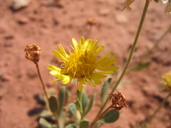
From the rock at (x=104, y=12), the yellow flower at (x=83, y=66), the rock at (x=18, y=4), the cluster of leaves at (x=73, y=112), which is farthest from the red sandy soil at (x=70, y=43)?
the yellow flower at (x=83, y=66)

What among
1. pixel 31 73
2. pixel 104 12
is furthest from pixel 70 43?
pixel 104 12

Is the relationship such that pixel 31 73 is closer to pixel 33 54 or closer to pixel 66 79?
pixel 33 54

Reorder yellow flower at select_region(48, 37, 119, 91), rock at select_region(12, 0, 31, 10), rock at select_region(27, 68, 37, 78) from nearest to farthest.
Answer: yellow flower at select_region(48, 37, 119, 91)
rock at select_region(27, 68, 37, 78)
rock at select_region(12, 0, 31, 10)

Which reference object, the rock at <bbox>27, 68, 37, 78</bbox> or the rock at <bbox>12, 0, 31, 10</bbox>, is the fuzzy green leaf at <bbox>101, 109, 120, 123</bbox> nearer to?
the rock at <bbox>27, 68, 37, 78</bbox>

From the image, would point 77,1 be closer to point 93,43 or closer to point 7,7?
point 7,7

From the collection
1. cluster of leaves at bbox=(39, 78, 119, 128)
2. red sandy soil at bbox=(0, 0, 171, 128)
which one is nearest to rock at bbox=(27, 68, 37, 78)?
red sandy soil at bbox=(0, 0, 171, 128)

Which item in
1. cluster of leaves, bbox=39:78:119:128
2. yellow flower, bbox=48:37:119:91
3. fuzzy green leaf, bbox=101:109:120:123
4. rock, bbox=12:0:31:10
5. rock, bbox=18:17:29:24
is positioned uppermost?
rock, bbox=12:0:31:10

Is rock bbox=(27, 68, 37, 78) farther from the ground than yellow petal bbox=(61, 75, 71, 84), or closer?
farther from the ground

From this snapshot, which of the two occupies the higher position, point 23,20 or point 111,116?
point 23,20

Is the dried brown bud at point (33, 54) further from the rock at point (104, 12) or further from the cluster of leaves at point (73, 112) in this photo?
the rock at point (104, 12)
